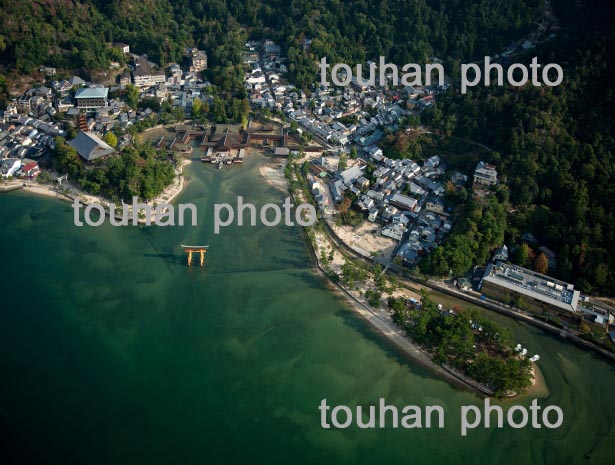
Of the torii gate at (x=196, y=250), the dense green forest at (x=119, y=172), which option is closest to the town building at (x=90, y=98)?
the dense green forest at (x=119, y=172)

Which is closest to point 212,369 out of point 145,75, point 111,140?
point 111,140

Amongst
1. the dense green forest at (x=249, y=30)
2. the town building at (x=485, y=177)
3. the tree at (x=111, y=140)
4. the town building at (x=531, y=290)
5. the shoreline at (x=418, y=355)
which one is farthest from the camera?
the dense green forest at (x=249, y=30)

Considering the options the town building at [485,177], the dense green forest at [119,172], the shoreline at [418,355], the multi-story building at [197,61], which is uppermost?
the multi-story building at [197,61]

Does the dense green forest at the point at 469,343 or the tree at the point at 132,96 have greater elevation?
the tree at the point at 132,96

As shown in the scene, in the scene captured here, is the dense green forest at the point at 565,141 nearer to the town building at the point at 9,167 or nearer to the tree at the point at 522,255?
the tree at the point at 522,255

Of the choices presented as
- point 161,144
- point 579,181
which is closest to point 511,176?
point 579,181

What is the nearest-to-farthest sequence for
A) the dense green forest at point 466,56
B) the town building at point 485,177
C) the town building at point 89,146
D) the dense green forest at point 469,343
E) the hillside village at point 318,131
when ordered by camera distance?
the dense green forest at point 469,343 < the dense green forest at point 466,56 < the hillside village at point 318,131 < the town building at point 485,177 < the town building at point 89,146

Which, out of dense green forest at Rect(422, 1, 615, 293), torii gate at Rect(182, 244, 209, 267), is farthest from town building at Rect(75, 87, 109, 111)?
dense green forest at Rect(422, 1, 615, 293)

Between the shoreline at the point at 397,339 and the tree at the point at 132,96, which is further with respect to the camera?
the tree at the point at 132,96
